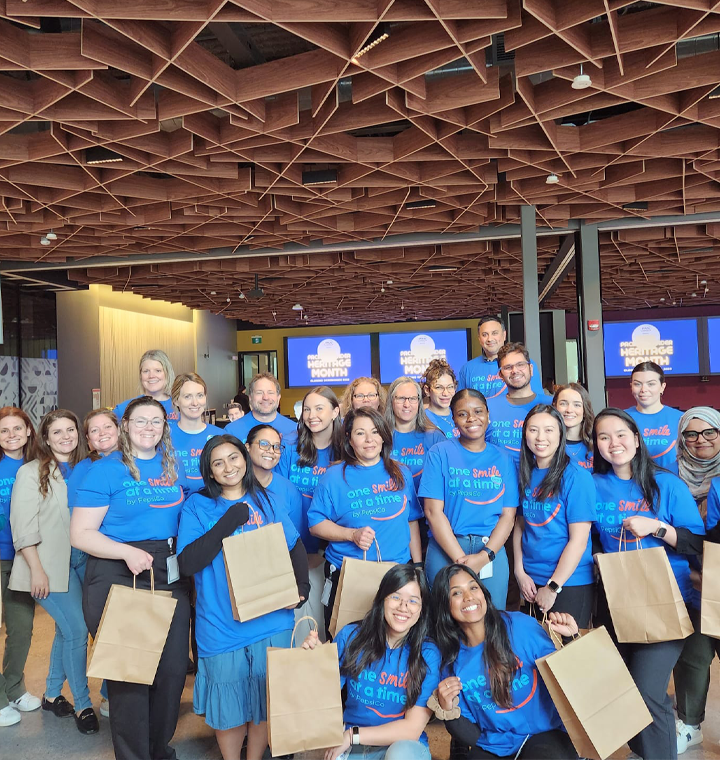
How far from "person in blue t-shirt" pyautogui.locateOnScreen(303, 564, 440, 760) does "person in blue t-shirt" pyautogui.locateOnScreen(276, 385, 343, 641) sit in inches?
31.5

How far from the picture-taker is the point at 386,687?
2125mm

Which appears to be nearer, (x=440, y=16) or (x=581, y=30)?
(x=440, y=16)

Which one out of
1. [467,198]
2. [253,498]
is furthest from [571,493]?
[467,198]

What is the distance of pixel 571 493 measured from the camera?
8.08 feet

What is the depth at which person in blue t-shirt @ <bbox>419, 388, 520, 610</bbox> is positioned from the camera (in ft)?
8.48

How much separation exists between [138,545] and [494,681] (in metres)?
1.32

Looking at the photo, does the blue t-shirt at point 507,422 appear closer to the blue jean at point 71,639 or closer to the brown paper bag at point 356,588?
the brown paper bag at point 356,588

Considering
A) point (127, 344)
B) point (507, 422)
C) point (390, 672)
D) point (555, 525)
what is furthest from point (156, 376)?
point (127, 344)

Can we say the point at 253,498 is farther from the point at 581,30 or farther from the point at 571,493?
the point at 581,30

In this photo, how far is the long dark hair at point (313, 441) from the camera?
2986 mm

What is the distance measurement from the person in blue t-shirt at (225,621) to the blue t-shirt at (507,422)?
4.64ft

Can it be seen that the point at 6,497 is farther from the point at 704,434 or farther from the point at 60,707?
the point at 704,434

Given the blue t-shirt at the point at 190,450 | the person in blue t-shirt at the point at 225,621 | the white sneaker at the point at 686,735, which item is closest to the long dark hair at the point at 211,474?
the person in blue t-shirt at the point at 225,621

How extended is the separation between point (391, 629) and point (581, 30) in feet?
10.1
